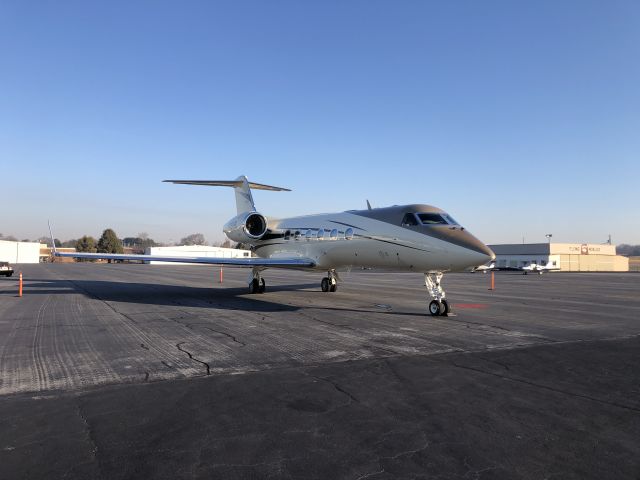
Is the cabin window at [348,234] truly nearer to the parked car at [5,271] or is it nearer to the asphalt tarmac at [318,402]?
the asphalt tarmac at [318,402]

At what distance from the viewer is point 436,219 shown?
12703 mm

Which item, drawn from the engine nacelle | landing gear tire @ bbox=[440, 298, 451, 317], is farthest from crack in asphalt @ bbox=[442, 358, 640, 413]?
the engine nacelle

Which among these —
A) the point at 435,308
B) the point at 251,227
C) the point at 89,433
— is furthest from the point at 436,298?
the point at 251,227

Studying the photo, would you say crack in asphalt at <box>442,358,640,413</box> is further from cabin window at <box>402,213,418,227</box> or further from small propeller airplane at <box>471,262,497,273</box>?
cabin window at <box>402,213,418,227</box>

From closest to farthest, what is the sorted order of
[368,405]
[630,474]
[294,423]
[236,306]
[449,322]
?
[630,474], [294,423], [368,405], [449,322], [236,306]

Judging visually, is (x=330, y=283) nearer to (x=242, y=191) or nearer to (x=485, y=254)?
(x=242, y=191)

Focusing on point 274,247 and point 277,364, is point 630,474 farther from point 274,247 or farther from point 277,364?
point 274,247

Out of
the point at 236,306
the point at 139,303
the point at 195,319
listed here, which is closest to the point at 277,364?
the point at 195,319

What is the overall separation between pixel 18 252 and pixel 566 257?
366 feet

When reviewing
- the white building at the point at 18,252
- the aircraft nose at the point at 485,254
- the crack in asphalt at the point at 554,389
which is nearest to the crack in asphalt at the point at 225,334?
the crack in asphalt at the point at 554,389

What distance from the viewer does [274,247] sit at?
2011 cm

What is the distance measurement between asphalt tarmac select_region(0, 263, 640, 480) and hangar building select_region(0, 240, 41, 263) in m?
93.7

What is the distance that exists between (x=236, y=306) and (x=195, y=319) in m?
3.18

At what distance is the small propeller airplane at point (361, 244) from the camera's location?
11867 mm
